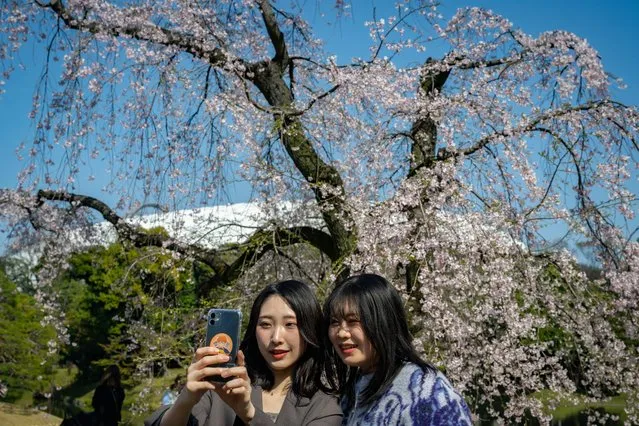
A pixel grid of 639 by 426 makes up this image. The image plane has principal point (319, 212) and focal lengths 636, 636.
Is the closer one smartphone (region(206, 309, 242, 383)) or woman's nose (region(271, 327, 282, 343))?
smartphone (region(206, 309, 242, 383))

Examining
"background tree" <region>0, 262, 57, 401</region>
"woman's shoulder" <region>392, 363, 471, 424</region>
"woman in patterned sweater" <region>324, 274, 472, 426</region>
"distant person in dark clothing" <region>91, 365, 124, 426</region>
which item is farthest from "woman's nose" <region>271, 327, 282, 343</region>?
"background tree" <region>0, 262, 57, 401</region>

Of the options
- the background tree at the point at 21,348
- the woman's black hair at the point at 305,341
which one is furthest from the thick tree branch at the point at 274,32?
the background tree at the point at 21,348

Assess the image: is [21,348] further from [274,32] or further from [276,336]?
[276,336]

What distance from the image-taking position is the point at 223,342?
153cm

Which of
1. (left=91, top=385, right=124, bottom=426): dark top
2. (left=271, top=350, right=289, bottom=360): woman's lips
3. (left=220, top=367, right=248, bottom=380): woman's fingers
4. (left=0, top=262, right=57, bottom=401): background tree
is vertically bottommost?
(left=91, top=385, right=124, bottom=426): dark top

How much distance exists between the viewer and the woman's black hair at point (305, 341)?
1812 mm

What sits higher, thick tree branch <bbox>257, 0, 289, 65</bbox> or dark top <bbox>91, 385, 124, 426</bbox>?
thick tree branch <bbox>257, 0, 289, 65</bbox>

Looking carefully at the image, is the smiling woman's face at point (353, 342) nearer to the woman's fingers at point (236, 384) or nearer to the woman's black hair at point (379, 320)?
the woman's black hair at point (379, 320)

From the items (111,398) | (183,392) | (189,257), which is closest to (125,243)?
(189,257)

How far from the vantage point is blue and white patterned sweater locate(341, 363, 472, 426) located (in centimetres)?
154

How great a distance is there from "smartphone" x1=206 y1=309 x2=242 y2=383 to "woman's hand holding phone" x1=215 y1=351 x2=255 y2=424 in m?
0.02

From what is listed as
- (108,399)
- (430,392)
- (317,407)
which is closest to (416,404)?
(430,392)

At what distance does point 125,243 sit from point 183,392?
16.9 ft

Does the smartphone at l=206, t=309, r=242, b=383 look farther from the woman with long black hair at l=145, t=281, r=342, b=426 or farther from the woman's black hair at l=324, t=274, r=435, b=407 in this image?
the woman's black hair at l=324, t=274, r=435, b=407
